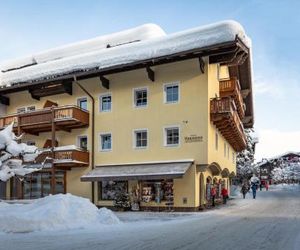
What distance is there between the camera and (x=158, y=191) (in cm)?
2639

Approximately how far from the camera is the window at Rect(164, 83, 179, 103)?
26.9 m

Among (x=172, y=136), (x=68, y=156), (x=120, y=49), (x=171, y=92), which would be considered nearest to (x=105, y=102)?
(x=120, y=49)

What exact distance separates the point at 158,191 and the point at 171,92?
20.8 feet

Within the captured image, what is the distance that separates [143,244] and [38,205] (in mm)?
6256

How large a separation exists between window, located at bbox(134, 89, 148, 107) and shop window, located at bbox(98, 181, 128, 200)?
5.26m

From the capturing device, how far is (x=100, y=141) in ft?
96.6

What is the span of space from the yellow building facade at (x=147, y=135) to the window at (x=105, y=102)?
7 centimetres

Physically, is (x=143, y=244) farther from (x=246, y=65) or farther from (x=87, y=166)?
(x=246, y=65)

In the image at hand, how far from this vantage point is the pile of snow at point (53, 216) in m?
14.5

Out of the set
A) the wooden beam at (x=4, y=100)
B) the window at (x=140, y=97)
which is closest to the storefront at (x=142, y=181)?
the window at (x=140, y=97)

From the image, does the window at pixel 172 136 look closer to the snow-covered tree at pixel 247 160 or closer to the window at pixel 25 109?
the window at pixel 25 109

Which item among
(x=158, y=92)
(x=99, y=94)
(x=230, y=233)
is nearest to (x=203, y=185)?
(x=158, y=92)

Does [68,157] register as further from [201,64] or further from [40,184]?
[201,64]

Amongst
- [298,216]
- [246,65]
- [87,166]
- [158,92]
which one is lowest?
[298,216]
